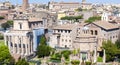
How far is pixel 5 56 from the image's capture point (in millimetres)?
28844

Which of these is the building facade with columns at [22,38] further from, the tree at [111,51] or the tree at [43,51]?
the tree at [111,51]

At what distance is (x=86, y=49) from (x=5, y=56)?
10081mm

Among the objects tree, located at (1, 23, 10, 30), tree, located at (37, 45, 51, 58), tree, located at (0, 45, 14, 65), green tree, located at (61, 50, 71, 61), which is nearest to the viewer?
tree, located at (0, 45, 14, 65)

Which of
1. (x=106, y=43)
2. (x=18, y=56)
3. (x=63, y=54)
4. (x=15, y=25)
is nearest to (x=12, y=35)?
(x=15, y=25)

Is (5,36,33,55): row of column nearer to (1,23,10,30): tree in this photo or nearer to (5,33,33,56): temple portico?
(5,33,33,56): temple portico

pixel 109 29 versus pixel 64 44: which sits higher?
pixel 109 29

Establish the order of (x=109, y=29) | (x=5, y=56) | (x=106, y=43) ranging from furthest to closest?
(x=109, y=29), (x=106, y=43), (x=5, y=56)

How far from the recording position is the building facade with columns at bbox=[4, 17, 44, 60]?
37.7 m

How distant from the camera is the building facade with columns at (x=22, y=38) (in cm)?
3772

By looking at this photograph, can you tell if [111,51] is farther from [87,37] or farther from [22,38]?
[22,38]

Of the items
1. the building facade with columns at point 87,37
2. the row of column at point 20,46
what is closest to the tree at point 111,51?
the building facade with columns at point 87,37

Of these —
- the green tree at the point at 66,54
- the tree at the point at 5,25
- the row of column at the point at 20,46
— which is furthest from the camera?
the tree at the point at 5,25

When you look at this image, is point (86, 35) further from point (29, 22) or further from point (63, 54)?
point (29, 22)

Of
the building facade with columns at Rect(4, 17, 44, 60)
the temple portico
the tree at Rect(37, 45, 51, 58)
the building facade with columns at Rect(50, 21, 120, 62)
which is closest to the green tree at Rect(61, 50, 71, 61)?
the building facade with columns at Rect(50, 21, 120, 62)
